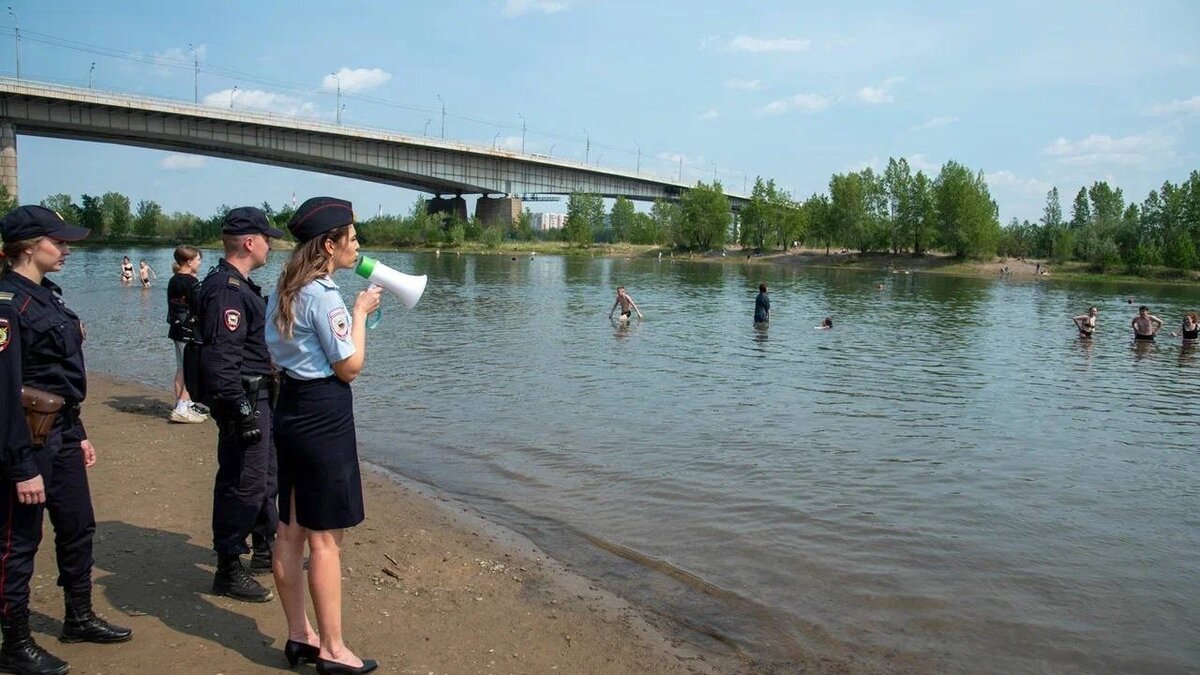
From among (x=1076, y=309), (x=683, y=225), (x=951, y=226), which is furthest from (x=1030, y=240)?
(x=1076, y=309)

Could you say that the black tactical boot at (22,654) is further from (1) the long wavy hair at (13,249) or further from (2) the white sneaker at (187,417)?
(2) the white sneaker at (187,417)

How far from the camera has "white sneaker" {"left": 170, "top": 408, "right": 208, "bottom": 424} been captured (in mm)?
11320

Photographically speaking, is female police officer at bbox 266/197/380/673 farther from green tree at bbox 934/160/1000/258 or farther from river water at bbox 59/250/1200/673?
green tree at bbox 934/160/1000/258

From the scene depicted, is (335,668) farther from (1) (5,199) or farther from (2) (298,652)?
(1) (5,199)

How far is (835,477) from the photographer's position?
1072cm

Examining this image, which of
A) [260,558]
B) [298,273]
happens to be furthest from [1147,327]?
[298,273]

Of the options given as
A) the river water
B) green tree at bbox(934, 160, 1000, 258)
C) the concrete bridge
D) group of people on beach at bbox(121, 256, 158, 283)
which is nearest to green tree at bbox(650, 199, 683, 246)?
the concrete bridge

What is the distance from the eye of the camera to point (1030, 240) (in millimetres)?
121500

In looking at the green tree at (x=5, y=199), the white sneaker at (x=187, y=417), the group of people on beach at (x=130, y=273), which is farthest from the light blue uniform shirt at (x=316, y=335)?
the green tree at (x=5, y=199)

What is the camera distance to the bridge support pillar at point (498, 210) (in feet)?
393

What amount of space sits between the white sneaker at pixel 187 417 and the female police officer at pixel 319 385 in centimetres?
780

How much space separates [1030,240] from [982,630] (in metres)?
131

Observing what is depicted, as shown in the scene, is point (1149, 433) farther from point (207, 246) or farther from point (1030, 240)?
point (207, 246)

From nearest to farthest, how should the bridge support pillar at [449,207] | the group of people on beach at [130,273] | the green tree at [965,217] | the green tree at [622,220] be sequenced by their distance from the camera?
the group of people on beach at [130,273], the green tree at [965,217], the bridge support pillar at [449,207], the green tree at [622,220]
